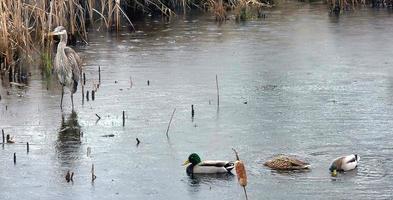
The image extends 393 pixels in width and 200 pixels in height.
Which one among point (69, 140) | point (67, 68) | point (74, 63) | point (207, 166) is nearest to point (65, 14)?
point (74, 63)

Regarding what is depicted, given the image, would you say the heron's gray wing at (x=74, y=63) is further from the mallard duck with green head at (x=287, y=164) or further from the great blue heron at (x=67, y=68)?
the mallard duck with green head at (x=287, y=164)

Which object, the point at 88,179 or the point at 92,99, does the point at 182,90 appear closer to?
the point at 92,99

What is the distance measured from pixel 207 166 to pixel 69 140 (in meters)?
2.19

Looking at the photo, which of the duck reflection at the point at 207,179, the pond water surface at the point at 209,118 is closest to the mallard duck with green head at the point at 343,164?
the pond water surface at the point at 209,118

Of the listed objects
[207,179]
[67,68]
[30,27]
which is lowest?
[207,179]

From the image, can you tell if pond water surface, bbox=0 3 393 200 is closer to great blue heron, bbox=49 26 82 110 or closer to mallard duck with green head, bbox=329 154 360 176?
mallard duck with green head, bbox=329 154 360 176

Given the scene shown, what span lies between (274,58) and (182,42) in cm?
247

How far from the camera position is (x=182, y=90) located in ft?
45.8

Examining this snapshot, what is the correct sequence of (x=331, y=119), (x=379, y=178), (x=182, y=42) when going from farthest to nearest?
(x=182, y=42), (x=331, y=119), (x=379, y=178)

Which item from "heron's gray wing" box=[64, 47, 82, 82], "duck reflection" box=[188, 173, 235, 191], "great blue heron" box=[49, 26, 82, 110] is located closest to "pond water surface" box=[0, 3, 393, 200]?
"duck reflection" box=[188, 173, 235, 191]

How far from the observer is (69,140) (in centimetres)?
1130

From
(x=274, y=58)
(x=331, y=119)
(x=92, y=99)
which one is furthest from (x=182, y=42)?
(x=331, y=119)

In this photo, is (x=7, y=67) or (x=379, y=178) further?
(x=7, y=67)

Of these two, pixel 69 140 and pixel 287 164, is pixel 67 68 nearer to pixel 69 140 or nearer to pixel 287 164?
pixel 69 140
